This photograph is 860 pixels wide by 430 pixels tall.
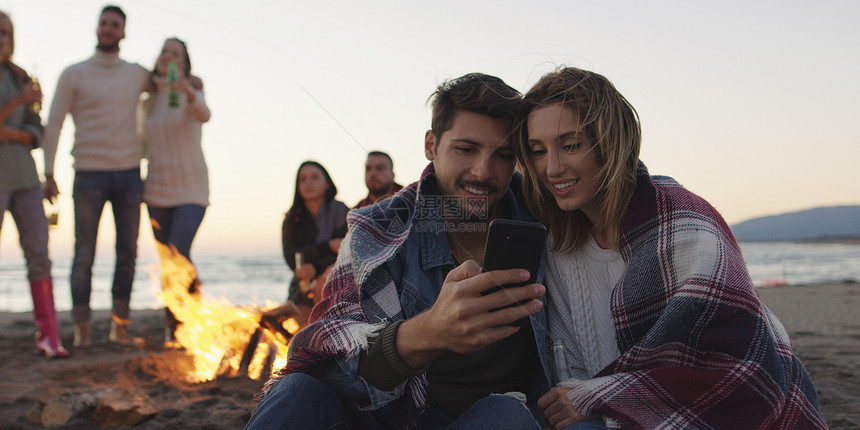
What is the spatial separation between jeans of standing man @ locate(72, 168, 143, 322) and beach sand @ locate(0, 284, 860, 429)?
23.8 inches

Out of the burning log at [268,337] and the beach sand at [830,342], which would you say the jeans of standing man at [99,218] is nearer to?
the burning log at [268,337]

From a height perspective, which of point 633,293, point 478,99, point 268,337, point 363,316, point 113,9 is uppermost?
point 113,9

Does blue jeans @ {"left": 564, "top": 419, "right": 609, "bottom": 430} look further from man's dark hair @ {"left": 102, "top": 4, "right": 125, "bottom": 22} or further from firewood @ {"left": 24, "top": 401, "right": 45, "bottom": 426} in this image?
man's dark hair @ {"left": 102, "top": 4, "right": 125, "bottom": 22}

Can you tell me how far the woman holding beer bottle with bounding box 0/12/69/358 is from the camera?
15.6 ft

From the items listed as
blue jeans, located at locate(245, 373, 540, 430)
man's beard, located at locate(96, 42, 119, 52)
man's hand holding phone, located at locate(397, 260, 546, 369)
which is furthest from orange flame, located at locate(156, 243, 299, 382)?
man's hand holding phone, located at locate(397, 260, 546, 369)

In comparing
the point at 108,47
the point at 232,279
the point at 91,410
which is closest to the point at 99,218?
the point at 108,47

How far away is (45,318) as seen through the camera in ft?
16.4

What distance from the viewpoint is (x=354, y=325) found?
6.72ft

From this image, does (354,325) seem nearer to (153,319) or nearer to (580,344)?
(580,344)

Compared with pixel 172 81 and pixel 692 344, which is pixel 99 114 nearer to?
pixel 172 81

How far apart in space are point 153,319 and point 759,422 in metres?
8.48

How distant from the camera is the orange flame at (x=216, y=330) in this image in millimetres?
4715

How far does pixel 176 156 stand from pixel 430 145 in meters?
3.25

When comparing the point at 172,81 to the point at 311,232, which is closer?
the point at 172,81
